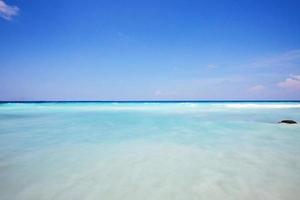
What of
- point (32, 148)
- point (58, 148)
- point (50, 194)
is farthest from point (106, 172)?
point (32, 148)

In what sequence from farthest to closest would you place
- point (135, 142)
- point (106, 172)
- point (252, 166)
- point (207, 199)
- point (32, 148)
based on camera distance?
point (135, 142), point (32, 148), point (252, 166), point (106, 172), point (207, 199)

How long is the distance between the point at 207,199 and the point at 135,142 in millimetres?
4780

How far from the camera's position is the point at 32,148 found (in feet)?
23.0

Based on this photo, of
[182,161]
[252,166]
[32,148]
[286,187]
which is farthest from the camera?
[32,148]

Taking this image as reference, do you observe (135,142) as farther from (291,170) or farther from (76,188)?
(291,170)

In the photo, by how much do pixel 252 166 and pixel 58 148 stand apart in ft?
17.7

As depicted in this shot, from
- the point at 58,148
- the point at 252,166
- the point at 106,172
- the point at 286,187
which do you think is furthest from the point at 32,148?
the point at 286,187

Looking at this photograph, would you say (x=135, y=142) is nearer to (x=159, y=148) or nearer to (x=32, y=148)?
(x=159, y=148)

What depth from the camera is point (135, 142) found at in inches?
318

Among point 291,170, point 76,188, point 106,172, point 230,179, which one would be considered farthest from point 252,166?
point 76,188

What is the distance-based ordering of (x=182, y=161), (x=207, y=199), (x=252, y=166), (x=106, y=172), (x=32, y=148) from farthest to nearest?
(x=32, y=148), (x=182, y=161), (x=252, y=166), (x=106, y=172), (x=207, y=199)

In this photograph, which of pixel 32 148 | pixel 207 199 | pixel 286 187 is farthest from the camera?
pixel 32 148

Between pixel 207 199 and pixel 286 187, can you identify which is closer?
pixel 207 199

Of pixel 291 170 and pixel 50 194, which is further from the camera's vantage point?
pixel 291 170
